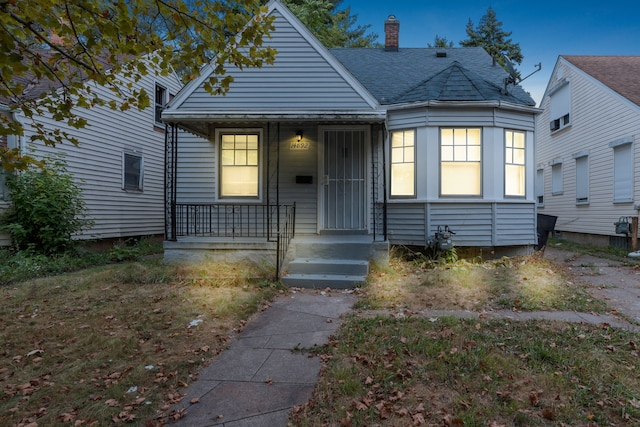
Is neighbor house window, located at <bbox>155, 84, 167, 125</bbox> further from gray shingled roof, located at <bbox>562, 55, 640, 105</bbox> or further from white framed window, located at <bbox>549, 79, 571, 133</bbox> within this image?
white framed window, located at <bbox>549, 79, 571, 133</bbox>

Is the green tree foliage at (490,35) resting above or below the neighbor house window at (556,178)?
above

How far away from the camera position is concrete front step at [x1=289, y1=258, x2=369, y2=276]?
6621mm

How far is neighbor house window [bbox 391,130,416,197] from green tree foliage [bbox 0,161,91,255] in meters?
7.94

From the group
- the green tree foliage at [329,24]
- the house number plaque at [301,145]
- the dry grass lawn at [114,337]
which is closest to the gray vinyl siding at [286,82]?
the house number plaque at [301,145]

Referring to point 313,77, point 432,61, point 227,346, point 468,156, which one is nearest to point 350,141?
point 313,77

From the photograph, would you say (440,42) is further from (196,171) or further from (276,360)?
(276,360)

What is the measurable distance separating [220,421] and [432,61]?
1153 centimetres

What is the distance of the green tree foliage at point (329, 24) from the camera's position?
18.5 metres

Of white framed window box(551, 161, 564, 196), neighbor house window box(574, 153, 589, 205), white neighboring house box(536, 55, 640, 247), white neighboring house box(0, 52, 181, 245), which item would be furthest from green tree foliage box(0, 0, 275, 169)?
white framed window box(551, 161, 564, 196)

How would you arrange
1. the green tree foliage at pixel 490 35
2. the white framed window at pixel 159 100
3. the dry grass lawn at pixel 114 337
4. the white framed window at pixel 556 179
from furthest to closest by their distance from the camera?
the green tree foliage at pixel 490 35, the white framed window at pixel 556 179, the white framed window at pixel 159 100, the dry grass lawn at pixel 114 337

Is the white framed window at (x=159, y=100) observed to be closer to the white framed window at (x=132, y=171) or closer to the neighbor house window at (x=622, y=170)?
the white framed window at (x=132, y=171)

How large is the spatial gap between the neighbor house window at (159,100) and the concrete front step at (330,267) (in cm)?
967

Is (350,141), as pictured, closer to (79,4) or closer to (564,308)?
(564,308)

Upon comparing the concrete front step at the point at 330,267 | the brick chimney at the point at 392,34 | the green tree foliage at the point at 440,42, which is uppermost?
the green tree foliage at the point at 440,42
